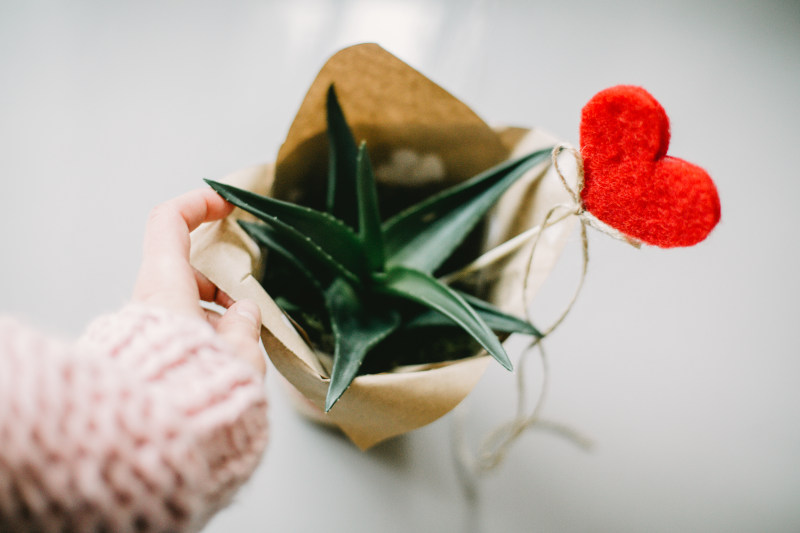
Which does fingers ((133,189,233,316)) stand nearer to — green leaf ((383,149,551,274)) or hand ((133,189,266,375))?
hand ((133,189,266,375))

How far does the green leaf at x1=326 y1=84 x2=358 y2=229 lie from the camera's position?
1.35ft

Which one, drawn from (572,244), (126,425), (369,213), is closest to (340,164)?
(369,213)

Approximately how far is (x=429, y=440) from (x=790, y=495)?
0.44 m

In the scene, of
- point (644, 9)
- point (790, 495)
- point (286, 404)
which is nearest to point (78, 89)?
point (286, 404)

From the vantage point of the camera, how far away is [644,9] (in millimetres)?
763

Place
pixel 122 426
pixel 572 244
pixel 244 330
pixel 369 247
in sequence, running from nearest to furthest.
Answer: pixel 122 426, pixel 244 330, pixel 369 247, pixel 572 244

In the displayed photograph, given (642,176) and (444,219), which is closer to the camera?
(642,176)

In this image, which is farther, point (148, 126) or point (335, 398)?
point (148, 126)

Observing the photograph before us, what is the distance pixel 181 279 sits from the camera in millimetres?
318

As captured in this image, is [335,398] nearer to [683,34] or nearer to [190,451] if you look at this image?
[190,451]

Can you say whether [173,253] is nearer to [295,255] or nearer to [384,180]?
[295,255]

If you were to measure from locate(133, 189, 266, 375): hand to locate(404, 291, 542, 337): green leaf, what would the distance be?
0.15 metres

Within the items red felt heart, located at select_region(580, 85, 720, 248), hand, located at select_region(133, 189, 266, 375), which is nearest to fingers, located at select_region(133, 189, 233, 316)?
hand, located at select_region(133, 189, 266, 375)

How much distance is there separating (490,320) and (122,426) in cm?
27
